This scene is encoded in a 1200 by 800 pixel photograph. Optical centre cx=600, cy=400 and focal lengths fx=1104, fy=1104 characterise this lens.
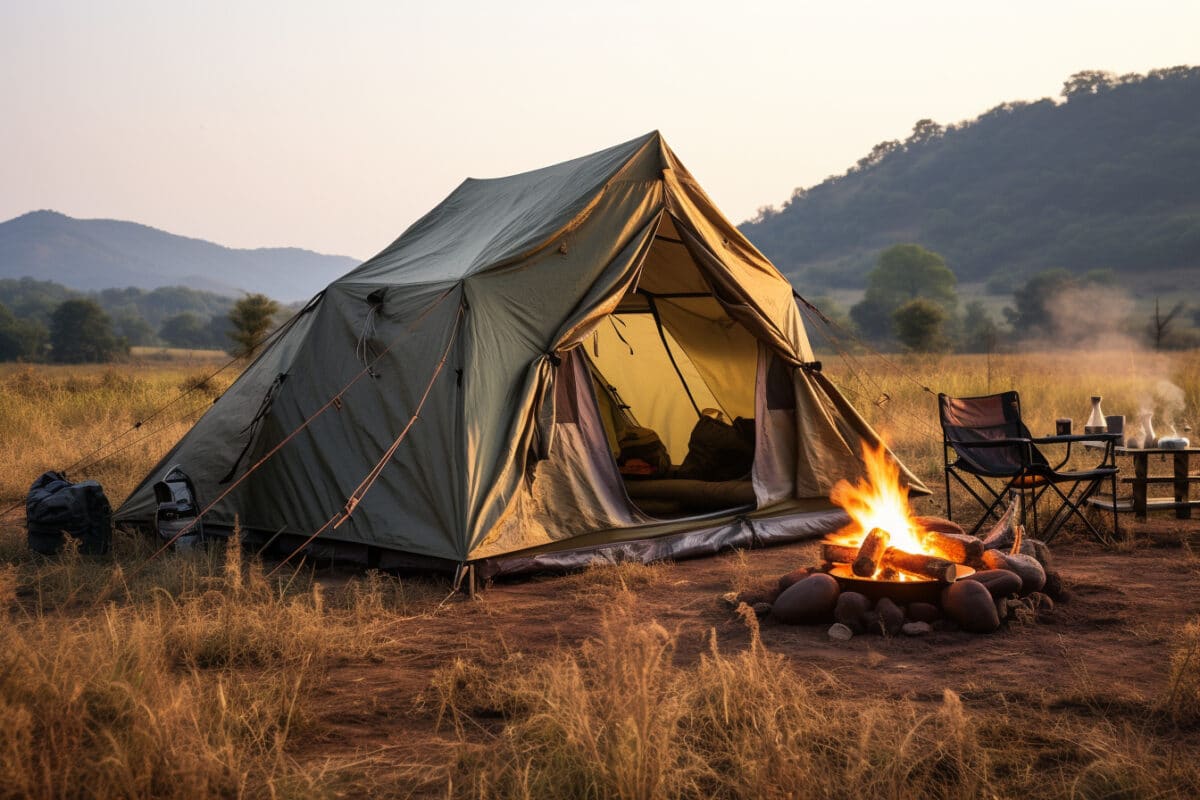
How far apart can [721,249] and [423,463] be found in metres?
2.26

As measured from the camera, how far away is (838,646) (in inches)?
169

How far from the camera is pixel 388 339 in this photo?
6.07 m

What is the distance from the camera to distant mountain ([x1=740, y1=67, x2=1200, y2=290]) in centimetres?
5216

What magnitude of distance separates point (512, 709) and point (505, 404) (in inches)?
92.6

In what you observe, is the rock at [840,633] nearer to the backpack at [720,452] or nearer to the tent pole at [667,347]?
the backpack at [720,452]

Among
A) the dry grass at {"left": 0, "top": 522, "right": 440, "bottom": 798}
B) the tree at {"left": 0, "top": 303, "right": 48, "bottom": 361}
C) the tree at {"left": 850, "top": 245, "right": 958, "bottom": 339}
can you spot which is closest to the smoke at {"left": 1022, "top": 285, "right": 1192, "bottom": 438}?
the tree at {"left": 850, "top": 245, "right": 958, "bottom": 339}

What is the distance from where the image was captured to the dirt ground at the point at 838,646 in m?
3.47

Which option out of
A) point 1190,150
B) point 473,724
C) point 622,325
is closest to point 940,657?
point 473,724

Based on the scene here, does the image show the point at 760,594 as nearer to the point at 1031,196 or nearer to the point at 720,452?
the point at 720,452

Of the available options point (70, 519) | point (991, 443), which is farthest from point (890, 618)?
point (70, 519)

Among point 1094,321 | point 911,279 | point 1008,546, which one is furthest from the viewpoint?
point 911,279

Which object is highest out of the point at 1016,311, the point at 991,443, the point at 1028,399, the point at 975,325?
the point at 1016,311

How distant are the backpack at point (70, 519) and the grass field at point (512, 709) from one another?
0.83 metres

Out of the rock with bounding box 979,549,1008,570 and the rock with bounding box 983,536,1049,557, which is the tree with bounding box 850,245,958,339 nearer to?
the rock with bounding box 983,536,1049,557
